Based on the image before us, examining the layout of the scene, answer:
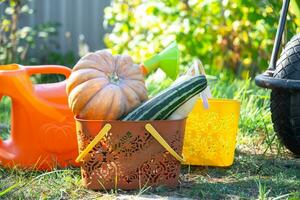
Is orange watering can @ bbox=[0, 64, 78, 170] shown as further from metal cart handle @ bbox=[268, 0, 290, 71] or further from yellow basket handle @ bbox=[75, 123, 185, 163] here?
metal cart handle @ bbox=[268, 0, 290, 71]

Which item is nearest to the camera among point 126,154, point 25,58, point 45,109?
point 126,154

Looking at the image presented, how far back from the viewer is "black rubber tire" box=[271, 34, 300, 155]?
2.73 meters

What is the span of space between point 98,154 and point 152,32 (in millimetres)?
3740

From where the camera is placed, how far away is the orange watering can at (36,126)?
2.68m

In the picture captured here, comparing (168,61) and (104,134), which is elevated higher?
(168,61)

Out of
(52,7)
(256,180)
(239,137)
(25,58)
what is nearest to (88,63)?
(256,180)

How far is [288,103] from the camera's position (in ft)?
9.07

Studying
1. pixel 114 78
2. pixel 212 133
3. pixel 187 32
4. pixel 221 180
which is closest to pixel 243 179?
pixel 221 180

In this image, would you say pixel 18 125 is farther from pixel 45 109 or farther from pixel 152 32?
pixel 152 32

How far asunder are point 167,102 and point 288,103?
63 centimetres

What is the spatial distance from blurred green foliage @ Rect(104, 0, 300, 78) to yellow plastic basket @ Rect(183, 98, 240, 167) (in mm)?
2324

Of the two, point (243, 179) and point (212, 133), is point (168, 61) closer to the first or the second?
point (212, 133)

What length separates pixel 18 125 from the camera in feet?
8.92

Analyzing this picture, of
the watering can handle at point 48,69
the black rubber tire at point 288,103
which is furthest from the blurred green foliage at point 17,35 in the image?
the black rubber tire at point 288,103
